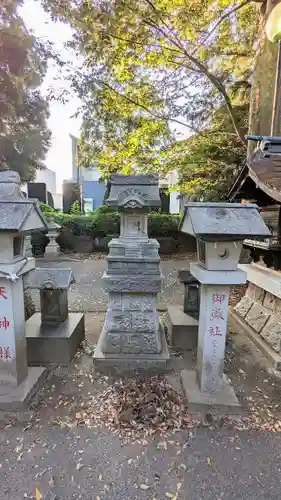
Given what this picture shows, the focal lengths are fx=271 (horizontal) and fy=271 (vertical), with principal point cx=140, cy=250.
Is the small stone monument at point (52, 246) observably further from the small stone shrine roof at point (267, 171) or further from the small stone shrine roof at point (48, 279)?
the small stone shrine roof at point (267, 171)

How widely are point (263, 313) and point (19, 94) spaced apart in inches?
403

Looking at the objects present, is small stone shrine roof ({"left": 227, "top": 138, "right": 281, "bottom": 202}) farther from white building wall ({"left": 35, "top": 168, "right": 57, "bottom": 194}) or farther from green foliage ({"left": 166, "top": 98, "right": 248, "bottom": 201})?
white building wall ({"left": 35, "top": 168, "right": 57, "bottom": 194})

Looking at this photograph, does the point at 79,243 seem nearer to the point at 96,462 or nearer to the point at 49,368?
the point at 49,368

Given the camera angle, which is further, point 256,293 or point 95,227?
point 95,227

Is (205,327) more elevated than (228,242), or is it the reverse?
(228,242)

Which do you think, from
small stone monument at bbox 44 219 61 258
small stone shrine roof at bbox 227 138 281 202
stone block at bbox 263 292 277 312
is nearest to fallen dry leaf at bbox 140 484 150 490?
small stone shrine roof at bbox 227 138 281 202

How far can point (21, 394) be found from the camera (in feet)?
10.3

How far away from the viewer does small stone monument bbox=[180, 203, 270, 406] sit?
2.86 metres

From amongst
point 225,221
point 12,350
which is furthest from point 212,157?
point 12,350

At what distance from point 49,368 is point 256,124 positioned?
569cm

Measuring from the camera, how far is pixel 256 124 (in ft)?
17.4

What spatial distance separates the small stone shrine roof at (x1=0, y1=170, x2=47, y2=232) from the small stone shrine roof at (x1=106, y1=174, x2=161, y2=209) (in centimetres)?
111

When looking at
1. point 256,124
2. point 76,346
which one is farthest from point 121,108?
point 76,346

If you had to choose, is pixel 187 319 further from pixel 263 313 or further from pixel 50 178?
pixel 50 178
